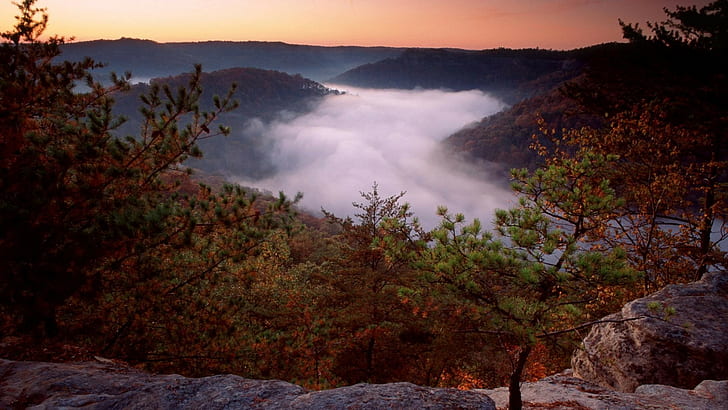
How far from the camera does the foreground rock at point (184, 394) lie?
4281 millimetres

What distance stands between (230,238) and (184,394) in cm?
304

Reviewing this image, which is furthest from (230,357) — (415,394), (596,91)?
(596,91)

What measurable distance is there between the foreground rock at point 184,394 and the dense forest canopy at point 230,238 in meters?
0.99

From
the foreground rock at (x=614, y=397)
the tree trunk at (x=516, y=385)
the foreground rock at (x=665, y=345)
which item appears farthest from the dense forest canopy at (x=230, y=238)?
the foreground rock at (x=665, y=345)

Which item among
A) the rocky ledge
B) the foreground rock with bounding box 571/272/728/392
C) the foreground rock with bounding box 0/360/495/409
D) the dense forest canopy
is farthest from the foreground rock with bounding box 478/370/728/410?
the foreground rock with bounding box 0/360/495/409

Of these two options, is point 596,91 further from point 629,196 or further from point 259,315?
point 259,315

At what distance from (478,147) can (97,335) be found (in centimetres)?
15848

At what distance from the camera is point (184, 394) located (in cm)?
458

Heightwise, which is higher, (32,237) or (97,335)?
(32,237)

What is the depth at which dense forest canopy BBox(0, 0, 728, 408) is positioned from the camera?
187 inches

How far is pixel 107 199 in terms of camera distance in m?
6.27

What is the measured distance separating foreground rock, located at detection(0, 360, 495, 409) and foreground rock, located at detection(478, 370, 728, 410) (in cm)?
257

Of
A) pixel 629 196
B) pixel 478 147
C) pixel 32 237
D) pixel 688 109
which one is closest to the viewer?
pixel 32 237

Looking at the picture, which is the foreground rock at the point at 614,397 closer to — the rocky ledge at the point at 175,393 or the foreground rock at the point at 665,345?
the foreground rock at the point at 665,345
